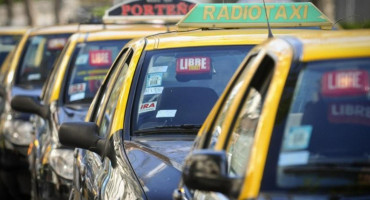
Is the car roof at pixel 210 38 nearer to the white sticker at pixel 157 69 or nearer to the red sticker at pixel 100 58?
the white sticker at pixel 157 69

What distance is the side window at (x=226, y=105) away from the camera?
464cm

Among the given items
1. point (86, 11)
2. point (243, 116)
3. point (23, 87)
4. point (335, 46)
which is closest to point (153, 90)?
point (243, 116)

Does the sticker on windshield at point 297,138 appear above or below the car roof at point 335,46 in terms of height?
below

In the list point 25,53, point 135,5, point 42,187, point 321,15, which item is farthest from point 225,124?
point 25,53

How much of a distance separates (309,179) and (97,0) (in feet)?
198

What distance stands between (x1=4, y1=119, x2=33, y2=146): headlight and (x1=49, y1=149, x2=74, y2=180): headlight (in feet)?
9.71

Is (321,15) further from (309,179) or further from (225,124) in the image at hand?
(309,179)

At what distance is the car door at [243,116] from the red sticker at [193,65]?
2.27 meters

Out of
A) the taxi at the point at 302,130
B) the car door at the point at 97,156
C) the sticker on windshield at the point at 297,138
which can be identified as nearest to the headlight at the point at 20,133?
the car door at the point at 97,156

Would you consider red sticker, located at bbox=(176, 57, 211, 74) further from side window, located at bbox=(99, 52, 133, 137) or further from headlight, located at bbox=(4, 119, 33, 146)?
headlight, located at bbox=(4, 119, 33, 146)

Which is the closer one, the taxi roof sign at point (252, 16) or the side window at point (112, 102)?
the side window at point (112, 102)

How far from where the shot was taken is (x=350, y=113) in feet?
13.1

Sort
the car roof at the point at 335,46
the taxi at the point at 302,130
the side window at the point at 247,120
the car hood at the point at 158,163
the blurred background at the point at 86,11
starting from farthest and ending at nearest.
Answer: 1. the blurred background at the point at 86,11
2. the car hood at the point at 158,163
3. the side window at the point at 247,120
4. the car roof at the point at 335,46
5. the taxi at the point at 302,130

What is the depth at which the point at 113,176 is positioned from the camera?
5.97 metres
